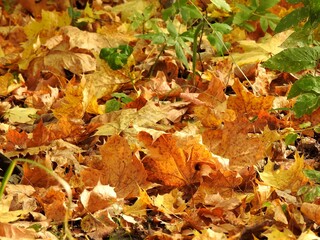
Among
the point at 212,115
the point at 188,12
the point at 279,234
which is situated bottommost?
the point at 212,115

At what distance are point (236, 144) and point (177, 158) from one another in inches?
10.7

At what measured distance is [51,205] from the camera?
95.6 inches

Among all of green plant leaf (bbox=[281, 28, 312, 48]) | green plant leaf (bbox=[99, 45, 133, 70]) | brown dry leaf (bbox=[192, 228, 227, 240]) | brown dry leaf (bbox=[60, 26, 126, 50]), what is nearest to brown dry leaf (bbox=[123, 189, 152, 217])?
brown dry leaf (bbox=[192, 228, 227, 240])

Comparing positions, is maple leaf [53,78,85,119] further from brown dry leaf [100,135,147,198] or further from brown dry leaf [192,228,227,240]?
brown dry leaf [192,228,227,240]

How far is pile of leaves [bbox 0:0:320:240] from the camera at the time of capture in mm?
2355

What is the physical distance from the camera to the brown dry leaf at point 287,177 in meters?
2.46

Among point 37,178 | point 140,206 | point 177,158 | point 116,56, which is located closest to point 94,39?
point 116,56

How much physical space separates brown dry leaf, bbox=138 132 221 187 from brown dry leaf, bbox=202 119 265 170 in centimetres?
12

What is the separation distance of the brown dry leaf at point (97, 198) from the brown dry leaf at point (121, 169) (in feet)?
0.38

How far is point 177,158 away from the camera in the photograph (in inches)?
100.0

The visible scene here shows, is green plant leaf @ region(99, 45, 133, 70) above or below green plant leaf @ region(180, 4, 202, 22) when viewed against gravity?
below

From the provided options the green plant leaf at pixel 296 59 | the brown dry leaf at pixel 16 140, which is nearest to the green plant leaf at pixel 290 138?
the green plant leaf at pixel 296 59

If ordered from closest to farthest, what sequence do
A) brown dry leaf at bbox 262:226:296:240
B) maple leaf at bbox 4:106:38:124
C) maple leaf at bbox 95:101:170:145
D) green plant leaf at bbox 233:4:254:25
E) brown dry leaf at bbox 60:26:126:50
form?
brown dry leaf at bbox 262:226:296:240 < maple leaf at bbox 95:101:170:145 < maple leaf at bbox 4:106:38:124 < green plant leaf at bbox 233:4:254:25 < brown dry leaf at bbox 60:26:126:50

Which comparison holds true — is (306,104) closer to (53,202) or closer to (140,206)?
(140,206)
